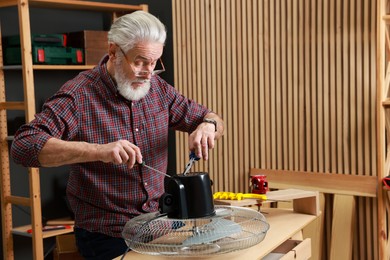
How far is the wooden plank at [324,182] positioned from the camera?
13.8 ft

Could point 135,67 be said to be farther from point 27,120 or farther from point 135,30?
point 27,120

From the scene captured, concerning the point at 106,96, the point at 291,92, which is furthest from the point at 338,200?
the point at 106,96

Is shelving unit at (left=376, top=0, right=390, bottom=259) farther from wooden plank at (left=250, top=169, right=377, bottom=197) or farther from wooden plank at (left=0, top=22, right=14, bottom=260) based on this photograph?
wooden plank at (left=0, top=22, right=14, bottom=260)

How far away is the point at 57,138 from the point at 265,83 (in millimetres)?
2436

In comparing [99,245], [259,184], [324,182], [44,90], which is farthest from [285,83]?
[99,245]

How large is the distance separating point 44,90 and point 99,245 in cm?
252

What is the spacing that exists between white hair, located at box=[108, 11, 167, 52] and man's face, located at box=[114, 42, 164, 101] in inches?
1.1

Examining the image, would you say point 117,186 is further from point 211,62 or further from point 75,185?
point 211,62

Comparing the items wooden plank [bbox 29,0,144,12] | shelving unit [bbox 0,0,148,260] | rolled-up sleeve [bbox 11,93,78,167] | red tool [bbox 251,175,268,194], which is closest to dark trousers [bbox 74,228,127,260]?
rolled-up sleeve [bbox 11,93,78,167]

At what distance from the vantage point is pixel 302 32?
14.5 ft

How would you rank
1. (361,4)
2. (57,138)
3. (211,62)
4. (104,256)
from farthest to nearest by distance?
(211,62)
(361,4)
(104,256)
(57,138)

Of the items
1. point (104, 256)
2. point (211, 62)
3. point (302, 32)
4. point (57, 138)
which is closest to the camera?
point (57, 138)

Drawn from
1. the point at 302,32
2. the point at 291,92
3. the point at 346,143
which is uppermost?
the point at 302,32

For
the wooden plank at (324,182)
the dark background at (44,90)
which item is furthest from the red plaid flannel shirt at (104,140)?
the dark background at (44,90)
